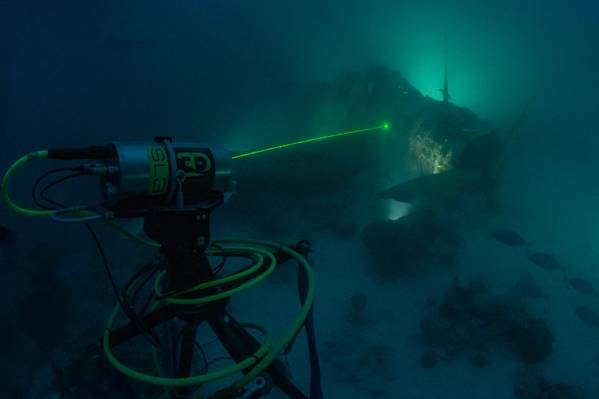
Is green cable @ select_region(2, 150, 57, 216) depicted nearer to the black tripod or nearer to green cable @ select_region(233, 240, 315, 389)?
the black tripod

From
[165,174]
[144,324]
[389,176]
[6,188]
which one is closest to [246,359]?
[144,324]

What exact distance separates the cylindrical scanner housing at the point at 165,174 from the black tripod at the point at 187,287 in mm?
120

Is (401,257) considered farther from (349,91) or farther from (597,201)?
(597,201)

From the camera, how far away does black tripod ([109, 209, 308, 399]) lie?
221 cm

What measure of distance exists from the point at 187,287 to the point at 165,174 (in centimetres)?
73

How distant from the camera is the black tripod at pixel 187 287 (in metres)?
2.21

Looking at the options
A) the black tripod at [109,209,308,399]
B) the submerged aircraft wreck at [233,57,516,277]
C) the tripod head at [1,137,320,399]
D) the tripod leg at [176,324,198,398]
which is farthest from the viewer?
the submerged aircraft wreck at [233,57,516,277]

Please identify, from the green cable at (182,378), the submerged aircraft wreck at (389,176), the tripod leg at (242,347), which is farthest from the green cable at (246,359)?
the submerged aircraft wreck at (389,176)

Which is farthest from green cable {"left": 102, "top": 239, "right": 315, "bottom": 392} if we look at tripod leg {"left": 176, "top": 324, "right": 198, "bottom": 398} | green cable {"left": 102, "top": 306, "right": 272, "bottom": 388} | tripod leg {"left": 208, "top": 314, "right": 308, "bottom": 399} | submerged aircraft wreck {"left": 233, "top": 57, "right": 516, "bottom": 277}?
submerged aircraft wreck {"left": 233, "top": 57, "right": 516, "bottom": 277}

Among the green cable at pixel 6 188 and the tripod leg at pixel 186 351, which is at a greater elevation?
the green cable at pixel 6 188

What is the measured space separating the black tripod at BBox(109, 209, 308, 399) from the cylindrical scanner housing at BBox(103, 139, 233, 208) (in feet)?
0.39

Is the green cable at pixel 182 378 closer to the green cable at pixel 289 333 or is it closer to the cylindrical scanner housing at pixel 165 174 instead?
the green cable at pixel 289 333

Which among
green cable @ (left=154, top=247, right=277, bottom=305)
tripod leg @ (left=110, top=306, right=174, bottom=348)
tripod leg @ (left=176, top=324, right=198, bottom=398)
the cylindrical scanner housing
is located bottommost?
tripod leg @ (left=176, top=324, right=198, bottom=398)

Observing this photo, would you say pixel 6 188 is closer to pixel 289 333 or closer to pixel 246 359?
pixel 246 359
